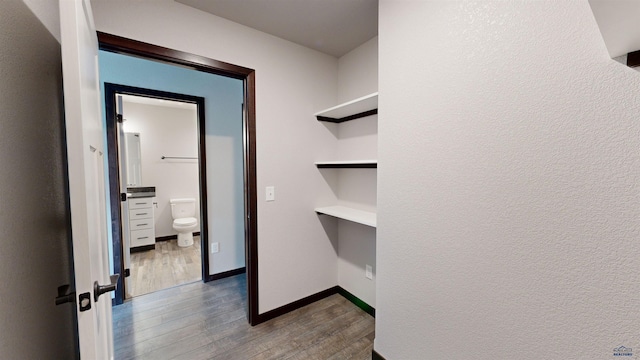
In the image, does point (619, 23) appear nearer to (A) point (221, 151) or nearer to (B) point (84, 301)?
(B) point (84, 301)

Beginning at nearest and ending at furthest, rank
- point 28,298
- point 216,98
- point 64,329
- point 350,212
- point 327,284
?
point 28,298
point 64,329
point 350,212
point 327,284
point 216,98

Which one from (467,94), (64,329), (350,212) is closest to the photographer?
(64,329)

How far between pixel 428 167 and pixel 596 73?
0.65 metres

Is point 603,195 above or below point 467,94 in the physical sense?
below

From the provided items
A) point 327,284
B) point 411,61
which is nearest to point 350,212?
point 327,284

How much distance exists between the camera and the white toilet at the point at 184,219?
3930 mm

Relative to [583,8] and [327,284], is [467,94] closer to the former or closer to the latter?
[583,8]

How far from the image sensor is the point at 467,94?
1.12 meters

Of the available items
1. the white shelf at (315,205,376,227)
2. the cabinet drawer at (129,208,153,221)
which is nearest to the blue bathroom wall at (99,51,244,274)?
the white shelf at (315,205,376,227)

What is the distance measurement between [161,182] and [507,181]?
16.2ft

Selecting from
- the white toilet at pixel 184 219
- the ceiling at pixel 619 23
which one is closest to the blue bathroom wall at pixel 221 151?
the white toilet at pixel 184 219

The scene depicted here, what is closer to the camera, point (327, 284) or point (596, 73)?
point (596, 73)

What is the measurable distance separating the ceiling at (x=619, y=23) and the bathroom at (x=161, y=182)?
3785 millimetres

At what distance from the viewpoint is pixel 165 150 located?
4.36 meters
